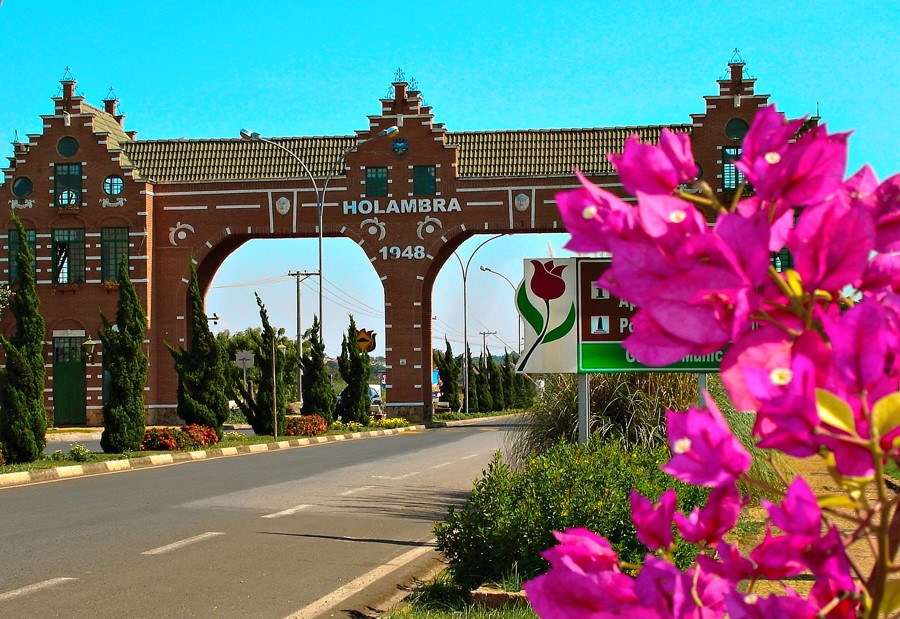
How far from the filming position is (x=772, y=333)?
1.47 meters

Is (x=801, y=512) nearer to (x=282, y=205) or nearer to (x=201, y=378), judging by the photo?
(x=201, y=378)

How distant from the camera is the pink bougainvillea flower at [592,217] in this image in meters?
1.54

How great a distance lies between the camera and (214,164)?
169 ft

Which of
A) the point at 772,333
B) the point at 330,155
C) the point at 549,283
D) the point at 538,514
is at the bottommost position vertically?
the point at 538,514

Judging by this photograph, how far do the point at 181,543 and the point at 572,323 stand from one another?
479cm

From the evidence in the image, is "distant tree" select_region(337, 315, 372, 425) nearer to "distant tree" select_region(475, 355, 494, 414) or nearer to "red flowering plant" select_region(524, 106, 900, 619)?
"distant tree" select_region(475, 355, 494, 414)

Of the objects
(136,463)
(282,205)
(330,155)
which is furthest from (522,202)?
(136,463)

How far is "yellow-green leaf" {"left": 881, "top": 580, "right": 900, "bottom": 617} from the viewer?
5.09 ft

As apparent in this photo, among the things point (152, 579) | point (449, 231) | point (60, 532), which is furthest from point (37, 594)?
point (449, 231)

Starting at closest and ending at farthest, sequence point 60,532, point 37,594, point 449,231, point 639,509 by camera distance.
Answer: point 639,509 → point 37,594 → point 60,532 → point 449,231

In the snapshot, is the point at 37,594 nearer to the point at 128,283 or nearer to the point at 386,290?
the point at 128,283

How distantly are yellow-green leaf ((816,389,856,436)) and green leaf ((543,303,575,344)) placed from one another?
30.9 ft

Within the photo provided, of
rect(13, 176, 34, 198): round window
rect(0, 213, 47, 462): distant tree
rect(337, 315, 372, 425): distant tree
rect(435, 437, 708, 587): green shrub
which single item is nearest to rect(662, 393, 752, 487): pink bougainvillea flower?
rect(435, 437, 708, 587): green shrub

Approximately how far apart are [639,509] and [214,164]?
51.2 meters
